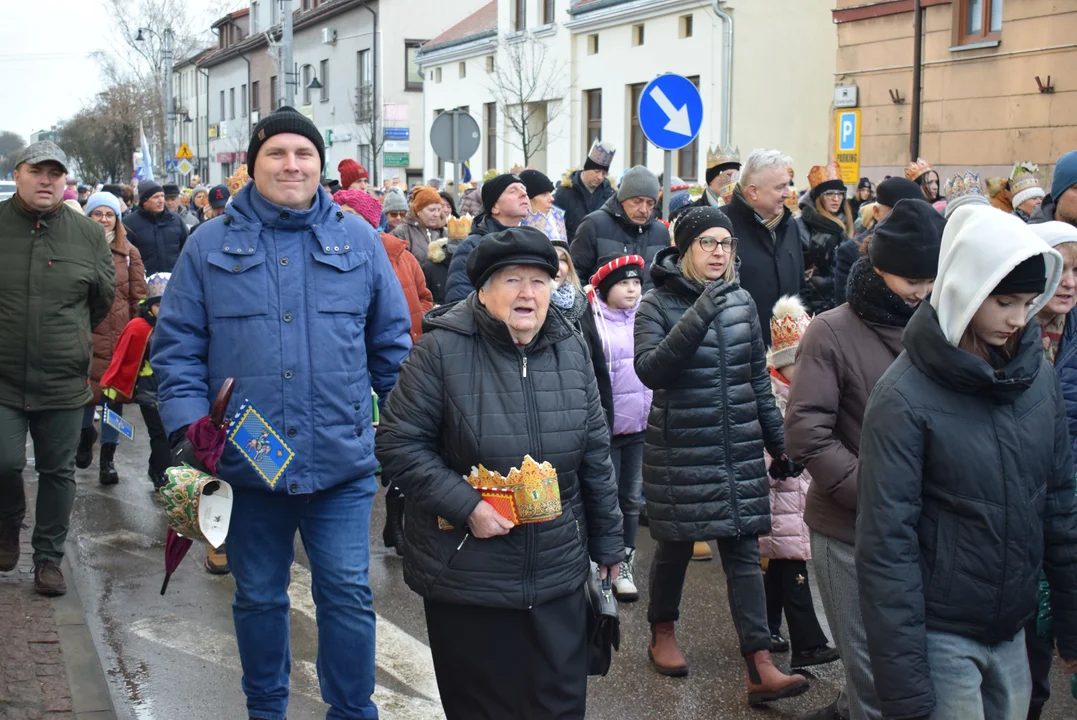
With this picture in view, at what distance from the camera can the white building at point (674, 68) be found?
2722 centimetres

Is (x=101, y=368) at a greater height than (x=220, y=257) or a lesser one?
lesser

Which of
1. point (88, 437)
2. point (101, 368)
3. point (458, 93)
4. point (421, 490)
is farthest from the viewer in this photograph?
point (458, 93)

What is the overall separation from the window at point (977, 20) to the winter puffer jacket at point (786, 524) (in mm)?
16942

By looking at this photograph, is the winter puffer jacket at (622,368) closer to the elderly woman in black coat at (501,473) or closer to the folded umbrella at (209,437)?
the elderly woman in black coat at (501,473)

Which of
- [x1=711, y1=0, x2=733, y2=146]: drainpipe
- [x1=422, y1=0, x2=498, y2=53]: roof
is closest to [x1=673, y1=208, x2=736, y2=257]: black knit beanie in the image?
[x1=711, y1=0, x2=733, y2=146]: drainpipe

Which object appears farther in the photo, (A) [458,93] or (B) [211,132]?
(B) [211,132]

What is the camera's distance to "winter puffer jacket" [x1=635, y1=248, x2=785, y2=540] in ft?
17.5

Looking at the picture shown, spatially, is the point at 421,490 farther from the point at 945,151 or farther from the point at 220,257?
the point at 945,151

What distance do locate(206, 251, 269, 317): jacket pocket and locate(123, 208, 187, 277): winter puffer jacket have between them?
29.2 feet

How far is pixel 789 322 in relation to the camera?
19.4 ft

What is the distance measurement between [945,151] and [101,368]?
54.7ft

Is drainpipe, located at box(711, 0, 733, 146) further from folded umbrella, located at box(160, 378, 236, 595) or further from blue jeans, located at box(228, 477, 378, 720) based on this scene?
folded umbrella, located at box(160, 378, 236, 595)

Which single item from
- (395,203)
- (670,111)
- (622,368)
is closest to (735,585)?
(622,368)

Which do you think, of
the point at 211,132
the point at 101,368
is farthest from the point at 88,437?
the point at 211,132
